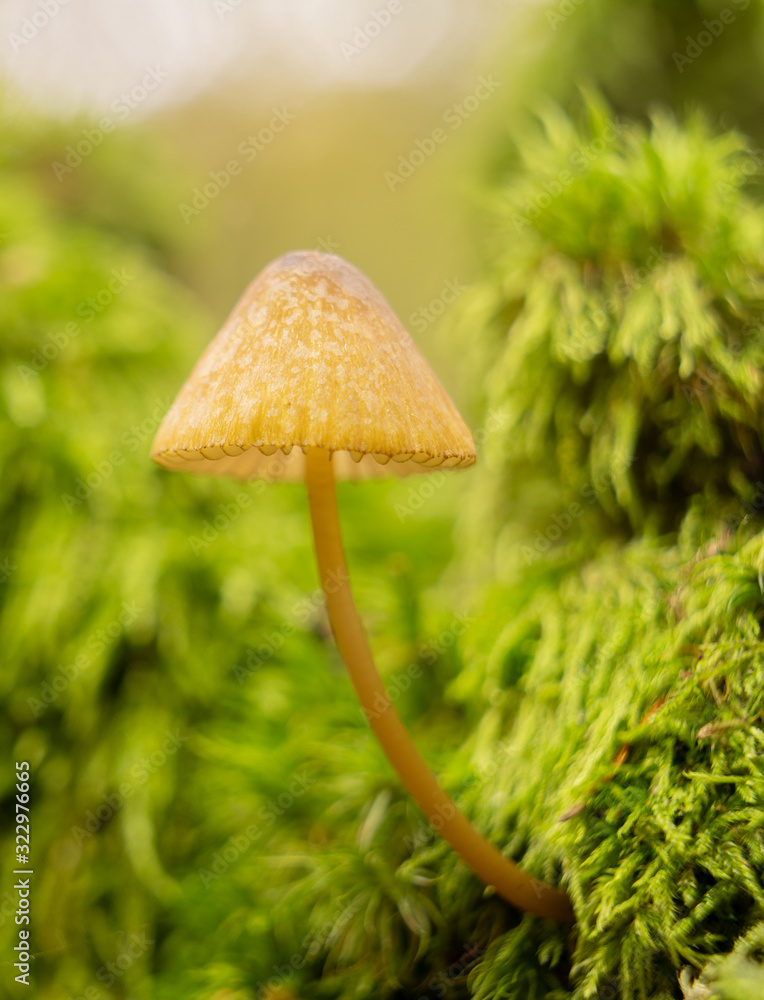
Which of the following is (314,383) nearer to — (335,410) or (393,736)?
(335,410)

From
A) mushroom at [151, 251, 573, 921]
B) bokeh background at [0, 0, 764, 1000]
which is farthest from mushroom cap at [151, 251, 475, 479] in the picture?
bokeh background at [0, 0, 764, 1000]

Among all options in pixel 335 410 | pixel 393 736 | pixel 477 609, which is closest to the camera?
pixel 335 410

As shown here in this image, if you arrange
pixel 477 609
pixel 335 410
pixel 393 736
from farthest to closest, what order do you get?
pixel 477 609, pixel 393 736, pixel 335 410

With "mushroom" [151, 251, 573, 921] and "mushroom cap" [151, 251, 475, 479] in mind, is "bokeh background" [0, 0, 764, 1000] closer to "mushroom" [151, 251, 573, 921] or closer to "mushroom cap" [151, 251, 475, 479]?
"mushroom" [151, 251, 573, 921]

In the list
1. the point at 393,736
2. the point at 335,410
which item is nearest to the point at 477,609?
the point at 393,736

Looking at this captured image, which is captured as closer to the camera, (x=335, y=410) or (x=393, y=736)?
(x=335, y=410)

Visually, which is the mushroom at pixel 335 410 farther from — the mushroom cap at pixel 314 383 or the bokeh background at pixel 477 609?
the bokeh background at pixel 477 609
